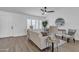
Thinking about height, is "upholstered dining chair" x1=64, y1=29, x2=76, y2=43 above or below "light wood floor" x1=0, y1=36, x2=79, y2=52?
above

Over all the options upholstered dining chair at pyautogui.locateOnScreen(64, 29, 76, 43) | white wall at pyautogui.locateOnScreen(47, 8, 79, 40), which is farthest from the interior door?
upholstered dining chair at pyautogui.locateOnScreen(64, 29, 76, 43)

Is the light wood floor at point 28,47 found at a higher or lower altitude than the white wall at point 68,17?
lower

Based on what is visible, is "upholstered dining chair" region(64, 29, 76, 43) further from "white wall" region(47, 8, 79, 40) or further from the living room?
"white wall" region(47, 8, 79, 40)

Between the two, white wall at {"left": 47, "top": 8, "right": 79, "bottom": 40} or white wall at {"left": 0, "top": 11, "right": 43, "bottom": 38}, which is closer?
white wall at {"left": 47, "top": 8, "right": 79, "bottom": 40}

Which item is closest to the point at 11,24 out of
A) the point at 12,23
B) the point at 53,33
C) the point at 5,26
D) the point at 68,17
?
the point at 12,23

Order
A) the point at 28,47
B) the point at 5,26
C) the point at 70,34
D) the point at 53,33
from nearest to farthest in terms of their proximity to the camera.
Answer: the point at 53,33 → the point at 28,47 → the point at 70,34 → the point at 5,26

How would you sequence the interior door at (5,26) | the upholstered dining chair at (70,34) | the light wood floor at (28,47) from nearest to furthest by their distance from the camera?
the light wood floor at (28,47)
the upholstered dining chair at (70,34)
the interior door at (5,26)

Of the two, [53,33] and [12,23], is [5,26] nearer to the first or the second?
[12,23]

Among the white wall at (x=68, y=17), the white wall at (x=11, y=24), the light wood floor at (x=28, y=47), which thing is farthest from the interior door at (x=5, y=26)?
the white wall at (x=68, y=17)

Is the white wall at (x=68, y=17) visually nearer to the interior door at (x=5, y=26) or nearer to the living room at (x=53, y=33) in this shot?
the living room at (x=53, y=33)

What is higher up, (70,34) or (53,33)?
(53,33)

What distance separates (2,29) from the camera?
23.6 feet
